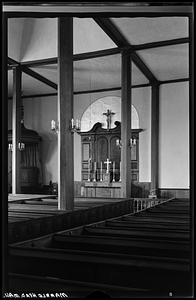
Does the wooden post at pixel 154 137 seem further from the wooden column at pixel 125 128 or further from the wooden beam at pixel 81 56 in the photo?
the wooden beam at pixel 81 56

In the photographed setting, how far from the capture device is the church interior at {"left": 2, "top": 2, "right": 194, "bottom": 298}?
7.06ft

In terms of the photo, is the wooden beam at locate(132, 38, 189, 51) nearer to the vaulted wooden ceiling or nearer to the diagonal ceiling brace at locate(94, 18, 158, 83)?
the vaulted wooden ceiling

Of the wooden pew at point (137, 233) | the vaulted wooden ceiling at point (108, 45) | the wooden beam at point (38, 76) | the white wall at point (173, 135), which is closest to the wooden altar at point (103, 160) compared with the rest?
the white wall at point (173, 135)

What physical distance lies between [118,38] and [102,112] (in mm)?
4880

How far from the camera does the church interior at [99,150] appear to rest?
2.15 meters

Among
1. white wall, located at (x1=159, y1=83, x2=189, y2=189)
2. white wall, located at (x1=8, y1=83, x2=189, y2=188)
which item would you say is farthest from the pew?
white wall, located at (x1=159, y1=83, x2=189, y2=189)

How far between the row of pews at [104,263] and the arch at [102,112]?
8.89 metres

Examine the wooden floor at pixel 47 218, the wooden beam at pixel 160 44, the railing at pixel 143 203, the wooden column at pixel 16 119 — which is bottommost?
the railing at pixel 143 203

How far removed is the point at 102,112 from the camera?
46.2 ft

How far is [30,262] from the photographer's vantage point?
3.72 m

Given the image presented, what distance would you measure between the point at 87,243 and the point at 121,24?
19.4 ft

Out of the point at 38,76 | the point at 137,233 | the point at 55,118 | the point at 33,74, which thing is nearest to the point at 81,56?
the point at 33,74

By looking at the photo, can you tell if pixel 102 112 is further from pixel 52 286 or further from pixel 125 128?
pixel 52 286

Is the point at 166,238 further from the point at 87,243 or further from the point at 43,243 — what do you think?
the point at 43,243
